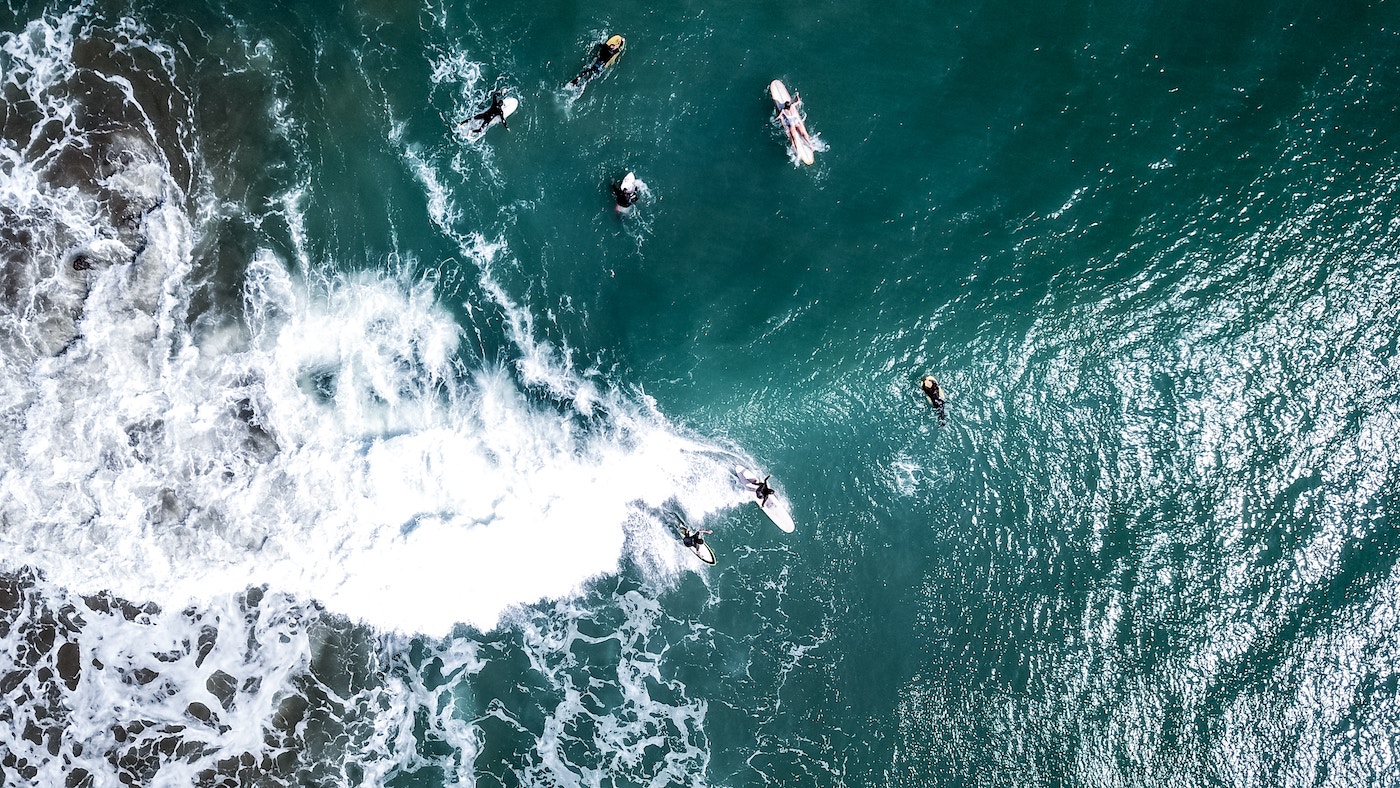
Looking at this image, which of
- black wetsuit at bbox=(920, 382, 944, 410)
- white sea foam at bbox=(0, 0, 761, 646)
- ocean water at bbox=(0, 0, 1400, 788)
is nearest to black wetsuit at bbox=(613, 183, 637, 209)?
ocean water at bbox=(0, 0, 1400, 788)

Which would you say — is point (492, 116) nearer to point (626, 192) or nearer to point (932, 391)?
point (626, 192)

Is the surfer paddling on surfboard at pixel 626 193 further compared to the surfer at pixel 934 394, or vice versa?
the surfer at pixel 934 394

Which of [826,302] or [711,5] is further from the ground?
[711,5]

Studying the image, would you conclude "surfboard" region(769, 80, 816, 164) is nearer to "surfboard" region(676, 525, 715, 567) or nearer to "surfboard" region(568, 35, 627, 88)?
"surfboard" region(568, 35, 627, 88)

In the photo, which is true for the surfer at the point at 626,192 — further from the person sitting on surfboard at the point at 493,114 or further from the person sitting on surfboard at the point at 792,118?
the person sitting on surfboard at the point at 792,118

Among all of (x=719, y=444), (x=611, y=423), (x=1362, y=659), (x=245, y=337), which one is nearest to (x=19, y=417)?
(x=245, y=337)

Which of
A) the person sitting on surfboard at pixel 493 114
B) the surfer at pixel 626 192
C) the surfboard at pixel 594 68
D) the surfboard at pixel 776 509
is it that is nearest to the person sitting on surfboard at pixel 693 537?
the surfboard at pixel 776 509

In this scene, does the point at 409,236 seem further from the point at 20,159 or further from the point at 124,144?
the point at 20,159
